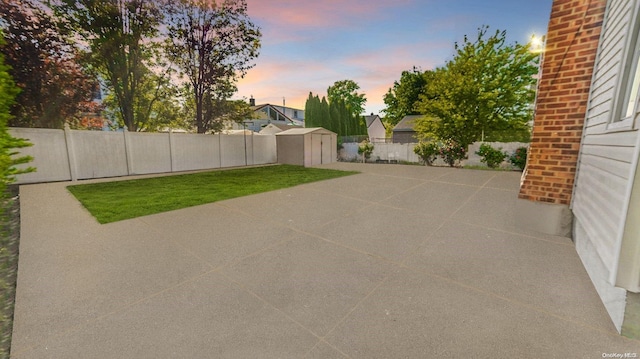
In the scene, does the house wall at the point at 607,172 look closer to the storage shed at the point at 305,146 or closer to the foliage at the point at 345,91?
the storage shed at the point at 305,146

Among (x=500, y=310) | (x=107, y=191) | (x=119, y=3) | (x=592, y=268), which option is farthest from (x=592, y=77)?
(x=119, y=3)

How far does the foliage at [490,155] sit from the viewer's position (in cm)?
1357

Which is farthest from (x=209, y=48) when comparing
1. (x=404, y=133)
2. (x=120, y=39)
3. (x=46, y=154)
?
(x=404, y=133)

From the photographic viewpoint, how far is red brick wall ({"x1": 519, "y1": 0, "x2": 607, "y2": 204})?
3.65 m

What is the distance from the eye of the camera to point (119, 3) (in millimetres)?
12141

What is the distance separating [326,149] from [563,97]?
Answer: 13851 mm

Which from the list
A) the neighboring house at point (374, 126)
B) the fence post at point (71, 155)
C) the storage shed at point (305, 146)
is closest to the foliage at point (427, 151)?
the storage shed at point (305, 146)

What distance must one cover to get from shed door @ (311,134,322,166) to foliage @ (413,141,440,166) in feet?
20.6

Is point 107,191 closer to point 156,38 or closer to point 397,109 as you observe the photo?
point 156,38

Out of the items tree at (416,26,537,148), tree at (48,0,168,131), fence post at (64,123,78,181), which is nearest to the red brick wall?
tree at (416,26,537,148)

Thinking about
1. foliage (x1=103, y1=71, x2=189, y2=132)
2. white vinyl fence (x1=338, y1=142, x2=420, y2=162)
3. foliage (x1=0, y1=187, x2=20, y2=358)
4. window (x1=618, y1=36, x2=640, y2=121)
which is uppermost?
foliage (x1=103, y1=71, x2=189, y2=132)

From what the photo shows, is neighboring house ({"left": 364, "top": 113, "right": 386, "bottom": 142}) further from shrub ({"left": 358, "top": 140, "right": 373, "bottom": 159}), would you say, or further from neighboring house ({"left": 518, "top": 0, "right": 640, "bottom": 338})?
neighboring house ({"left": 518, "top": 0, "right": 640, "bottom": 338})

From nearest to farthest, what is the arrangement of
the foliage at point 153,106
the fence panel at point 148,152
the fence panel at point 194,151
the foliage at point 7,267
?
1. the foliage at point 7,267
2. the fence panel at point 148,152
3. the fence panel at point 194,151
4. the foliage at point 153,106

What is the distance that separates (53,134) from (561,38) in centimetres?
1512
